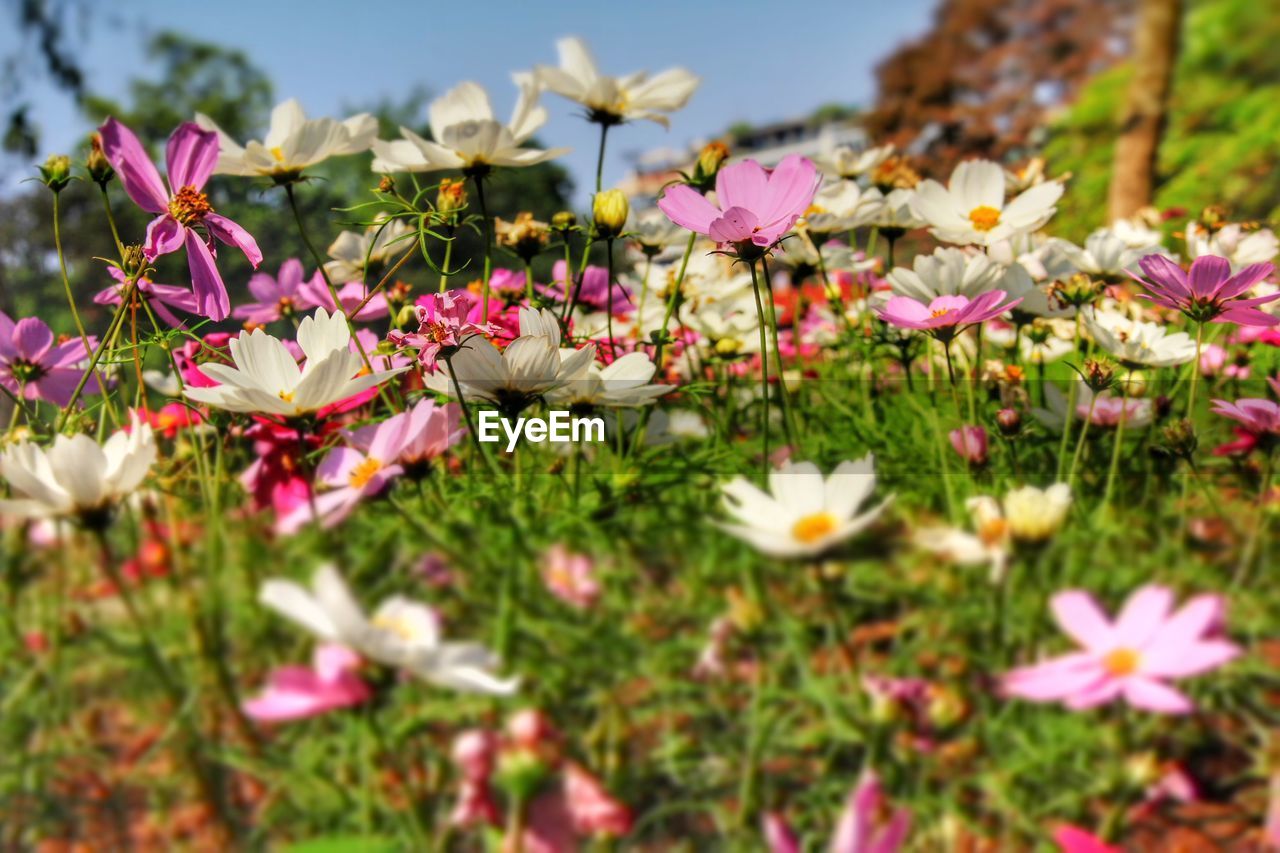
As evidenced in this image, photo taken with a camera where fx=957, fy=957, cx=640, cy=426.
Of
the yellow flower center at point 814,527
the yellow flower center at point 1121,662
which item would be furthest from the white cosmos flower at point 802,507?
the yellow flower center at point 1121,662

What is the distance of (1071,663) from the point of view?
36 cm

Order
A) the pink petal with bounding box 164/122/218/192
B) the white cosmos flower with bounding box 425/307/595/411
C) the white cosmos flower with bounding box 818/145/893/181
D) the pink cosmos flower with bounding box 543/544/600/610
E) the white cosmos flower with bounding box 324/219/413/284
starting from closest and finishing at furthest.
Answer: the pink cosmos flower with bounding box 543/544/600/610
the white cosmos flower with bounding box 425/307/595/411
the pink petal with bounding box 164/122/218/192
the white cosmos flower with bounding box 324/219/413/284
the white cosmos flower with bounding box 818/145/893/181

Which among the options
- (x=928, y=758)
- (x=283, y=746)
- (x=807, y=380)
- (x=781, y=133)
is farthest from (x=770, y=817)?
(x=781, y=133)

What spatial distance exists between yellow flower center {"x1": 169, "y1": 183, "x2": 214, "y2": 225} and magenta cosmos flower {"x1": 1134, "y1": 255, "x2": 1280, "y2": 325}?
0.62 m

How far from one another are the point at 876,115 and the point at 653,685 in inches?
458

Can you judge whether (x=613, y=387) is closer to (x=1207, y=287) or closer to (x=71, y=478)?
(x=71, y=478)

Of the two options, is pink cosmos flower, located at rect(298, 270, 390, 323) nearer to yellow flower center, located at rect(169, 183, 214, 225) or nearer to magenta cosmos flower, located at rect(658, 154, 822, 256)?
yellow flower center, located at rect(169, 183, 214, 225)

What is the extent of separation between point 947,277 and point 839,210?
7.9 inches

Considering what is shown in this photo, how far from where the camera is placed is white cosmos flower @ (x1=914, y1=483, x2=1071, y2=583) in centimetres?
39

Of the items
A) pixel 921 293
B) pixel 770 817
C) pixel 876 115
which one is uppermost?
pixel 876 115

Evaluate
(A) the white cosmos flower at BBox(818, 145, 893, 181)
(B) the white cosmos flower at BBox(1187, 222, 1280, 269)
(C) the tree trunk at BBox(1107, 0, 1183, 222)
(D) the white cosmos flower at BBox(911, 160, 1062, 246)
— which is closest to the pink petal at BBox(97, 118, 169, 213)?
(D) the white cosmos flower at BBox(911, 160, 1062, 246)

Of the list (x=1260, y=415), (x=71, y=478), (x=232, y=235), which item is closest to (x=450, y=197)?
(x=232, y=235)

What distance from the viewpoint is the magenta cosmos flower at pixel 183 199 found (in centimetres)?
61

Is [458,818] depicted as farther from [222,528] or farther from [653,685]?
[222,528]
